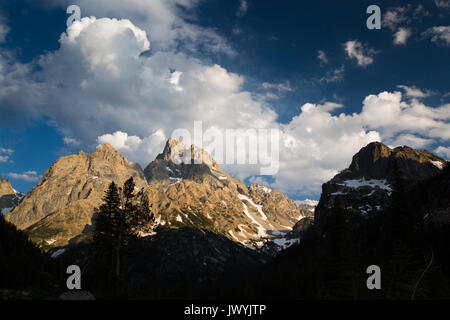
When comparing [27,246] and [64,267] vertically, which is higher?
[27,246]

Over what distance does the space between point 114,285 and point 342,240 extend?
31914 millimetres

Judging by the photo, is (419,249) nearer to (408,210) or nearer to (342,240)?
(408,210)
